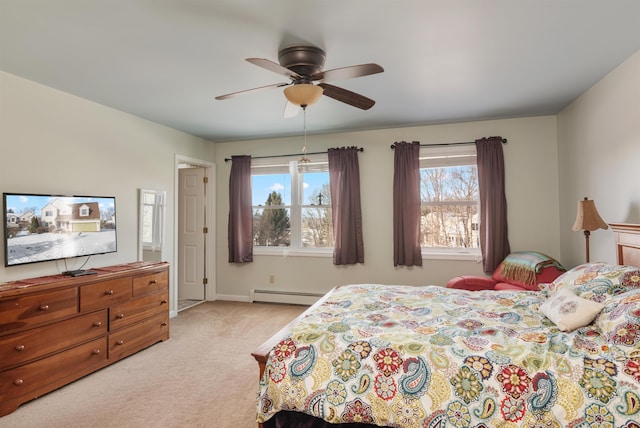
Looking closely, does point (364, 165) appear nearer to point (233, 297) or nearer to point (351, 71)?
point (351, 71)

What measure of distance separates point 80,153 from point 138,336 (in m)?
1.94

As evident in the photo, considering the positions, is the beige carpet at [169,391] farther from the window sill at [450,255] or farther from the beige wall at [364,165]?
the window sill at [450,255]

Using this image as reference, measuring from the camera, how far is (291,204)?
→ 16.8ft

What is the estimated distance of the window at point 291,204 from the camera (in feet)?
16.4

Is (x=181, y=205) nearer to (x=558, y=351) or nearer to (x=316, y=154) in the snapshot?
(x=316, y=154)

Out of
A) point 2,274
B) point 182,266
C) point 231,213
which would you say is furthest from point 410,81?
point 182,266

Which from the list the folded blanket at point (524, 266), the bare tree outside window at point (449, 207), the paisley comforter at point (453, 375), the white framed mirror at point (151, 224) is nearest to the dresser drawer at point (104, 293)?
the white framed mirror at point (151, 224)

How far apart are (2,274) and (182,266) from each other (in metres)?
2.81

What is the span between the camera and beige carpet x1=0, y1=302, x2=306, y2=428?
7.23 ft

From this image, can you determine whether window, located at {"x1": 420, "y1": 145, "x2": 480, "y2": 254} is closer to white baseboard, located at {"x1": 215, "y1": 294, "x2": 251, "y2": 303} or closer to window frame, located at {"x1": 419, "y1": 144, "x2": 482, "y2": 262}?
window frame, located at {"x1": 419, "y1": 144, "x2": 482, "y2": 262}

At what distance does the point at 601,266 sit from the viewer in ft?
7.08

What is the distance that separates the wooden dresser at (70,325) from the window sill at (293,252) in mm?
1804

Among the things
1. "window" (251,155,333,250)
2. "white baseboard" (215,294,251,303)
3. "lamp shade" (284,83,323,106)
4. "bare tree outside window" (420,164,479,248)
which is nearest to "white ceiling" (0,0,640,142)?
"lamp shade" (284,83,323,106)

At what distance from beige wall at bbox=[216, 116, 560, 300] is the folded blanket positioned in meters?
0.44
